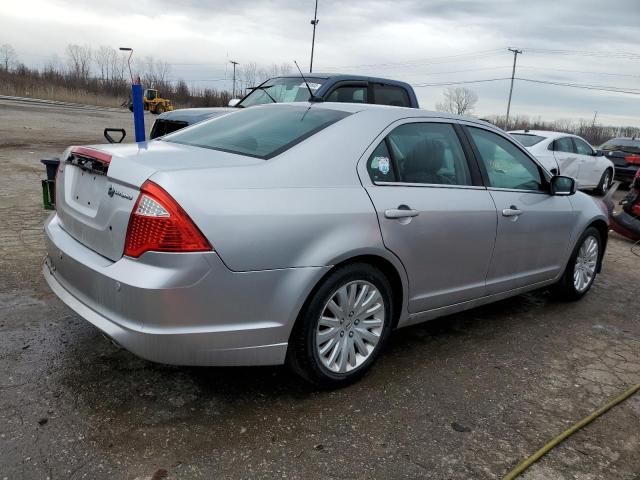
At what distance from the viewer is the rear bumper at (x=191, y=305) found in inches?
95.0

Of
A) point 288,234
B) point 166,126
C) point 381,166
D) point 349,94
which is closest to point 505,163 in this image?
point 381,166

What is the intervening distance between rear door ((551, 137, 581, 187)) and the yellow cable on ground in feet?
33.0

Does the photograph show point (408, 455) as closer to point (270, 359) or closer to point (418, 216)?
point (270, 359)

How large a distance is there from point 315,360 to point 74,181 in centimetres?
162

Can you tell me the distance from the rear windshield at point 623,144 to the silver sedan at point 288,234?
14883 mm

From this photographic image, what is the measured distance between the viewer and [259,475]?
2355 millimetres

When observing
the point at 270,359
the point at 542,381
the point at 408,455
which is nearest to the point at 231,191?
the point at 270,359

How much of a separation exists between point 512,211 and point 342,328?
5.42 ft

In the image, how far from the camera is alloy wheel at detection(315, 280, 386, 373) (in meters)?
2.92

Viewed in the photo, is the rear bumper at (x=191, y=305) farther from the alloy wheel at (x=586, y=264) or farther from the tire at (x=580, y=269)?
the alloy wheel at (x=586, y=264)

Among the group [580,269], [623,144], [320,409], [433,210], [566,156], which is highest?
[623,144]

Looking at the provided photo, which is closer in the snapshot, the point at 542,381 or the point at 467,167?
the point at 542,381

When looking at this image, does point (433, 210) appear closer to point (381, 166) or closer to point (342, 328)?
point (381, 166)

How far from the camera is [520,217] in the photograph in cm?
397
